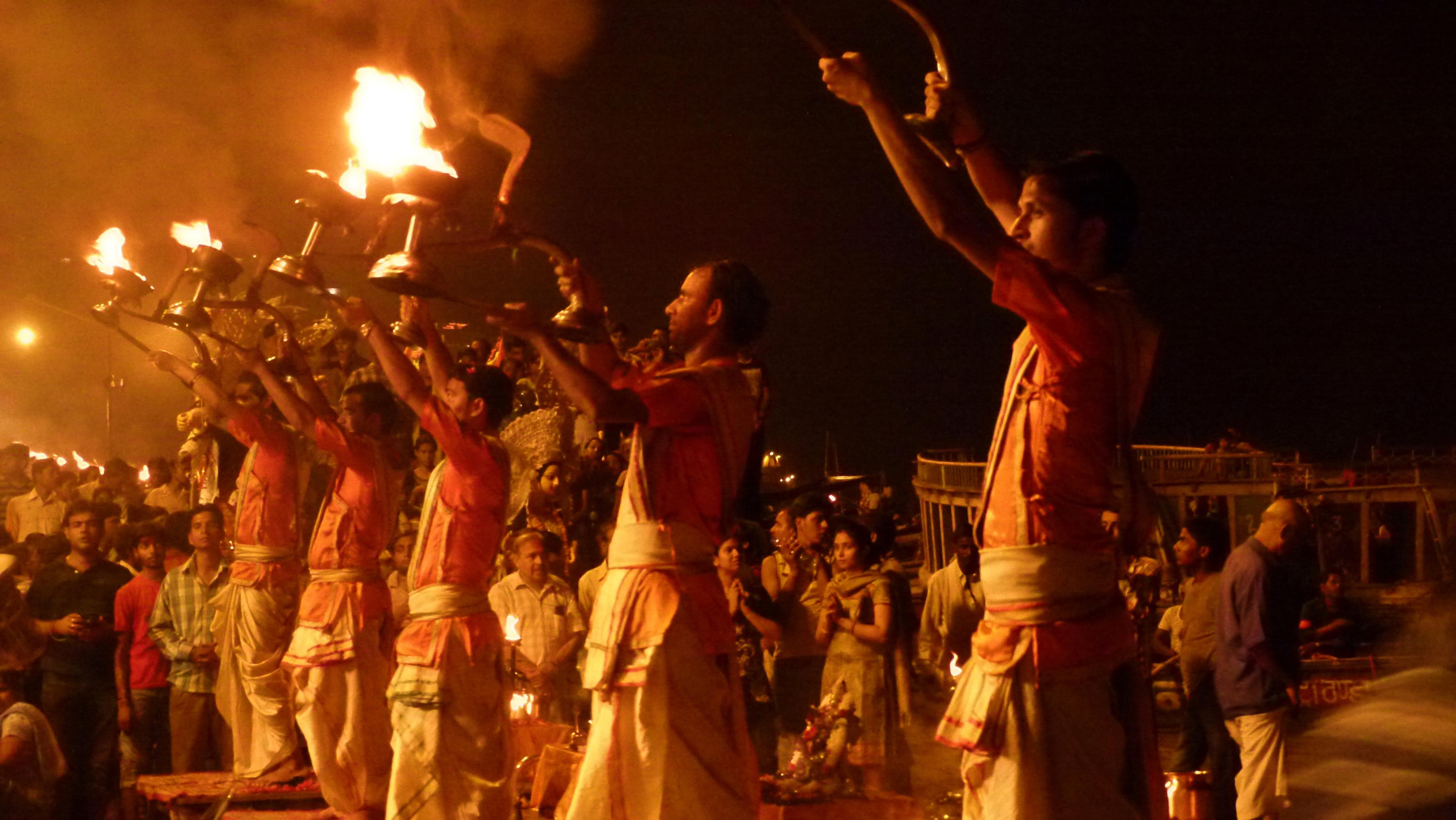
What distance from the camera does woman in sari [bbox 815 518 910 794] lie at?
678cm

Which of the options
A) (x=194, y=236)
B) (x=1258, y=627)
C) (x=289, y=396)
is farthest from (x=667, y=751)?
(x=1258, y=627)

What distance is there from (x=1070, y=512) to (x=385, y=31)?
430 cm

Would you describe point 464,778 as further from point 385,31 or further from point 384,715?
point 385,31

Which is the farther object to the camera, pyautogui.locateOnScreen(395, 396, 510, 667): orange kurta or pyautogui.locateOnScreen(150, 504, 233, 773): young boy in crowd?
pyautogui.locateOnScreen(150, 504, 233, 773): young boy in crowd

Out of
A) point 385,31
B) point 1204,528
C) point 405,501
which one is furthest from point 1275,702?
point 405,501

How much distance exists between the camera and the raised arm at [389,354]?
555cm

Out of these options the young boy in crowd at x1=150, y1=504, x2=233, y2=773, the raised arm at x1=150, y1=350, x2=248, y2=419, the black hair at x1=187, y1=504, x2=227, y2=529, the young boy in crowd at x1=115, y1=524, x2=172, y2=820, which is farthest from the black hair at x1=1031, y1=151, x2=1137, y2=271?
the young boy in crowd at x1=115, y1=524, x2=172, y2=820

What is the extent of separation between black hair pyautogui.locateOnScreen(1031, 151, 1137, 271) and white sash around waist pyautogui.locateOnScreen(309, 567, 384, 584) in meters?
4.45

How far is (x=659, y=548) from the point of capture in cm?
402

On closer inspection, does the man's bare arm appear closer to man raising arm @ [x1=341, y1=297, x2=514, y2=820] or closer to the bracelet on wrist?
man raising arm @ [x1=341, y1=297, x2=514, y2=820]

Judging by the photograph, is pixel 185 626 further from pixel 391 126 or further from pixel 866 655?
pixel 391 126

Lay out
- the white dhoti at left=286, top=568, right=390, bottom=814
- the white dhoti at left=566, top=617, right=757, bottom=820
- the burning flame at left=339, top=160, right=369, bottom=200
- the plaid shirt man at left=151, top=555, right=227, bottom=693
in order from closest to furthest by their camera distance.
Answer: the white dhoti at left=566, top=617, right=757, bottom=820, the burning flame at left=339, top=160, right=369, bottom=200, the white dhoti at left=286, top=568, right=390, bottom=814, the plaid shirt man at left=151, top=555, right=227, bottom=693

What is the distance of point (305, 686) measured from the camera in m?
6.42

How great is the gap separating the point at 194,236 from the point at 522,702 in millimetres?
3257
